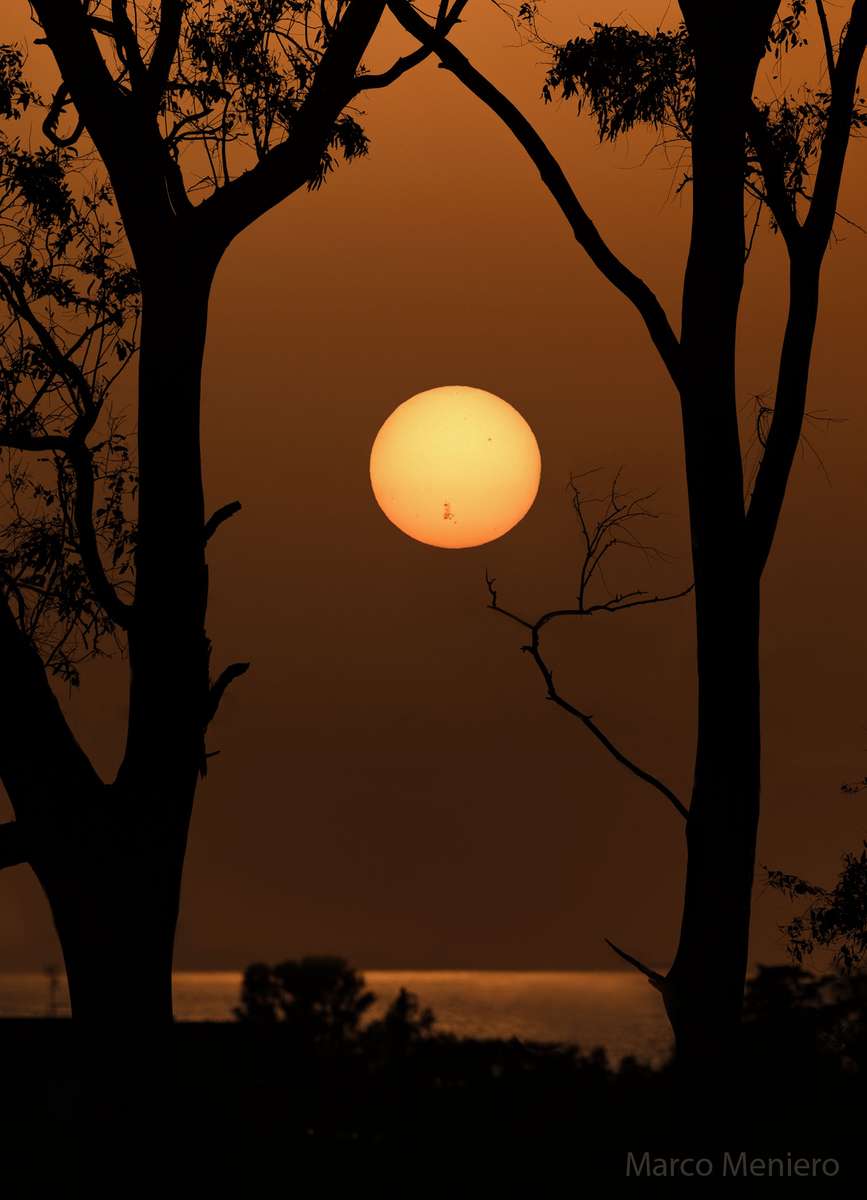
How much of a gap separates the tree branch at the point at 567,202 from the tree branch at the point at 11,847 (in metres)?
4.83

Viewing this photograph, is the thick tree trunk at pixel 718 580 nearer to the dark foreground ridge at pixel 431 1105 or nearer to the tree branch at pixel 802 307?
the tree branch at pixel 802 307

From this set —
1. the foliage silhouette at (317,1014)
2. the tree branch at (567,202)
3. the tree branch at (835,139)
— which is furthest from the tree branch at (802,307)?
the foliage silhouette at (317,1014)

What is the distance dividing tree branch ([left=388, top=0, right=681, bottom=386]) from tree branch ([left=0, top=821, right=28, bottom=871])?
15.8 ft

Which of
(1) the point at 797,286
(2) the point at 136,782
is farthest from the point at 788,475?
(2) the point at 136,782

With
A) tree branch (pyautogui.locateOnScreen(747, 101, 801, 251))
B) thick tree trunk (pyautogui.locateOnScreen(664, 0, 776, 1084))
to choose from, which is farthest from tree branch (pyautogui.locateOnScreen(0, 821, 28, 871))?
tree branch (pyautogui.locateOnScreen(747, 101, 801, 251))

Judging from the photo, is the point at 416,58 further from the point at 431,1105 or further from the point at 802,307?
the point at 431,1105

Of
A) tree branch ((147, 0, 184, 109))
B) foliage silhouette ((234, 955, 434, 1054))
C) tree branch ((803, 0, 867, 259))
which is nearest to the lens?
foliage silhouette ((234, 955, 434, 1054))

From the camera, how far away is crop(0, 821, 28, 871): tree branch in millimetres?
9328

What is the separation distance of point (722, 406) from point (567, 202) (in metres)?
1.90

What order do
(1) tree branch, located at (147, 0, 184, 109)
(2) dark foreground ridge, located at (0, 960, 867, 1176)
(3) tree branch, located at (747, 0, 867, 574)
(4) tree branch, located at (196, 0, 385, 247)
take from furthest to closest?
1. (1) tree branch, located at (147, 0, 184, 109)
2. (4) tree branch, located at (196, 0, 385, 247)
3. (3) tree branch, located at (747, 0, 867, 574)
4. (2) dark foreground ridge, located at (0, 960, 867, 1176)

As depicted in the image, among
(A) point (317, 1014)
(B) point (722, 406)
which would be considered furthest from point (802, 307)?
(A) point (317, 1014)

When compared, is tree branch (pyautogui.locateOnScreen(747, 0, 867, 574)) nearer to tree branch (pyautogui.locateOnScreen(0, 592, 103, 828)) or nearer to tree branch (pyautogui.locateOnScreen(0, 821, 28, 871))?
tree branch (pyautogui.locateOnScreen(0, 592, 103, 828))

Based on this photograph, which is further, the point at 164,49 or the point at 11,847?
the point at 164,49

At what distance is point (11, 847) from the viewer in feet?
30.7
